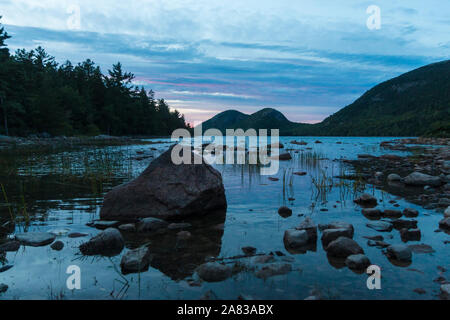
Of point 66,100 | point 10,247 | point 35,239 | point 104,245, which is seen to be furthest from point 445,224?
point 66,100

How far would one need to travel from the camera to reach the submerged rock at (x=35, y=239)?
566 centimetres

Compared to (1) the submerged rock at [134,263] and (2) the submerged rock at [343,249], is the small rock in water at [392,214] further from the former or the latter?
(1) the submerged rock at [134,263]

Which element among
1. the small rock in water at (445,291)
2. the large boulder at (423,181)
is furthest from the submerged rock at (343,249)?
the large boulder at (423,181)

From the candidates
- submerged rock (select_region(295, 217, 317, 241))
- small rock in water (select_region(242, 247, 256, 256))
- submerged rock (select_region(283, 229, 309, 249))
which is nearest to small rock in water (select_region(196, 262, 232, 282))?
small rock in water (select_region(242, 247, 256, 256))

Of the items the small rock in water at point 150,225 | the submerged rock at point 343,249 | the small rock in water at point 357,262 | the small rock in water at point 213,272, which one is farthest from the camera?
the small rock in water at point 150,225

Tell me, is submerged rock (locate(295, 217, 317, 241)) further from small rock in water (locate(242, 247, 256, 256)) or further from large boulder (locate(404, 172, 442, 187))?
large boulder (locate(404, 172, 442, 187))

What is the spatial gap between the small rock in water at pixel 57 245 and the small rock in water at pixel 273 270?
12.3 feet

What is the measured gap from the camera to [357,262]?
4.70m

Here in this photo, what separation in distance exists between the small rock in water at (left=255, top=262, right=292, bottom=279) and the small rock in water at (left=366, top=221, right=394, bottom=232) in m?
2.98

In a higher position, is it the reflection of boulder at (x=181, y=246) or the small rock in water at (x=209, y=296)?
the reflection of boulder at (x=181, y=246)

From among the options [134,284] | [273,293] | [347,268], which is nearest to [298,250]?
[347,268]

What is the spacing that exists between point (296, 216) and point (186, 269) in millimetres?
3964

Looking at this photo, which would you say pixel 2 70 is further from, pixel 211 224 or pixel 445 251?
pixel 445 251

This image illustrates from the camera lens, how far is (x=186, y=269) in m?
4.72
